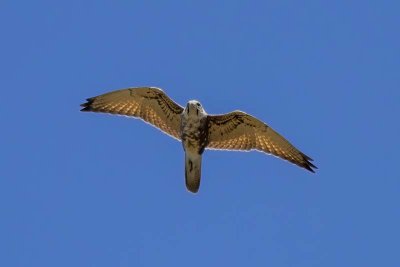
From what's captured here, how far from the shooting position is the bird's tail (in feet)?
60.9

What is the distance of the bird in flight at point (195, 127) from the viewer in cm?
1880

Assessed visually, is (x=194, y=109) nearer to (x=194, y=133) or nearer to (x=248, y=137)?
(x=194, y=133)

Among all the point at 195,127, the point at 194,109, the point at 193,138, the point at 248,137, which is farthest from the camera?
the point at 248,137

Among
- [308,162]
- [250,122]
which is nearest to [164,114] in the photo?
[250,122]

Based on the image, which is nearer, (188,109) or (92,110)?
(188,109)

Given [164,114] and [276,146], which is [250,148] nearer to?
[276,146]

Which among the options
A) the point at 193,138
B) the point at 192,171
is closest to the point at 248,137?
the point at 193,138

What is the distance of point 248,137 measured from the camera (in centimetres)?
1947

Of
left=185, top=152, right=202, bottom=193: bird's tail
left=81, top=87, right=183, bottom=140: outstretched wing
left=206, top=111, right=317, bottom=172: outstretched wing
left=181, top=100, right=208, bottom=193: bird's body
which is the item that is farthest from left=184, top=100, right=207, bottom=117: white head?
left=185, top=152, right=202, bottom=193: bird's tail

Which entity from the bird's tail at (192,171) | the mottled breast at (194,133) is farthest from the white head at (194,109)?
the bird's tail at (192,171)

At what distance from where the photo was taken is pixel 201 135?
18812mm

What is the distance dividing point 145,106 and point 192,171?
6.37 feet

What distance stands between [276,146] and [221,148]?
1236 mm

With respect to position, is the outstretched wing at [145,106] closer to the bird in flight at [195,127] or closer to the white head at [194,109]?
the bird in flight at [195,127]
